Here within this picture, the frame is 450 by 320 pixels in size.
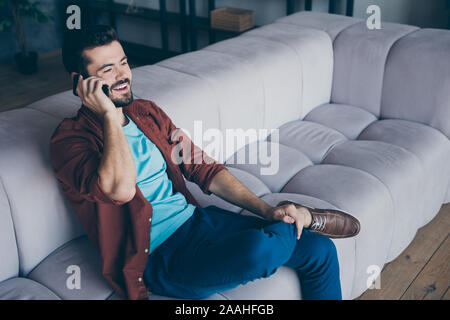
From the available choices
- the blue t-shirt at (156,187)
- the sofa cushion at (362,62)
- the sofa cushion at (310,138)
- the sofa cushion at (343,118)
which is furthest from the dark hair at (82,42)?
the sofa cushion at (362,62)

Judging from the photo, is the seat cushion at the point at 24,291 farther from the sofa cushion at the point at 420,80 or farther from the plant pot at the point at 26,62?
the plant pot at the point at 26,62

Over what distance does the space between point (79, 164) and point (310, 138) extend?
4.24 ft

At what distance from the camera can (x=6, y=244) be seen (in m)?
1.39

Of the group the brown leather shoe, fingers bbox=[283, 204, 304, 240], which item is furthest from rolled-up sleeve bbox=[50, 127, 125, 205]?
the brown leather shoe

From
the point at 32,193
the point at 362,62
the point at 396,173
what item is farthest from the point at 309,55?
the point at 32,193

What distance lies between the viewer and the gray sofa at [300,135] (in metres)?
1.42

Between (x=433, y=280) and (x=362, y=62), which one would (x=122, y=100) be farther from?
(x=362, y=62)

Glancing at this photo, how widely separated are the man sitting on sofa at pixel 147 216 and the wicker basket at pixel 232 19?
8.18 ft

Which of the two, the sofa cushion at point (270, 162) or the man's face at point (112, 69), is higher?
the man's face at point (112, 69)

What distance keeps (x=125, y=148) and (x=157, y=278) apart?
367mm

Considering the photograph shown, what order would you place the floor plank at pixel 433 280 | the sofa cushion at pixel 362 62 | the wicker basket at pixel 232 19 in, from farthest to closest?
the wicker basket at pixel 232 19, the sofa cushion at pixel 362 62, the floor plank at pixel 433 280

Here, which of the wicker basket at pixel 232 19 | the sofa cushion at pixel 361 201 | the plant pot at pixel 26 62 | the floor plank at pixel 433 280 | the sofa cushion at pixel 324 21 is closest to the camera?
the sofa cushion at pixel 361 201

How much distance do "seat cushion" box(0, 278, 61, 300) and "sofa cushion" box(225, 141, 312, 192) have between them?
92 cm

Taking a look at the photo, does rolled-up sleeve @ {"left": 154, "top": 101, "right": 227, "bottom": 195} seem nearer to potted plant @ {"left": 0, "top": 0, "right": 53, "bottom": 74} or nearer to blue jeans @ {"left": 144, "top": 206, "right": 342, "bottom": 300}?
blue jeans @ {"left": 144, "top": 206, "right": 342, "bottom": 300}
